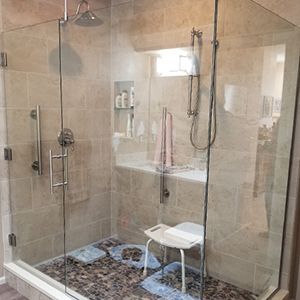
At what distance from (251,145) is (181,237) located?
97 centimetres

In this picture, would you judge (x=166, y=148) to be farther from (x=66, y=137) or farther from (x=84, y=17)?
(x=84, y=17)

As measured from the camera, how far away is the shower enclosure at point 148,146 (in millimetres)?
2197

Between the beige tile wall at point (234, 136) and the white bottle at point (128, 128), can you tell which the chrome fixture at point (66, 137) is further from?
the beige tile wall at point (234, 136)

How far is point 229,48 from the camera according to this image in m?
2.25

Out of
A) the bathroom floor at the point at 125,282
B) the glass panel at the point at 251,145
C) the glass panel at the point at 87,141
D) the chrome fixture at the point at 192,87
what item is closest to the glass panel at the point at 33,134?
the glass panel at the point at 87,141

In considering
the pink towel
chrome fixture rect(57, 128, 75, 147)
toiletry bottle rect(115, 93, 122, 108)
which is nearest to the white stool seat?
the pink towel

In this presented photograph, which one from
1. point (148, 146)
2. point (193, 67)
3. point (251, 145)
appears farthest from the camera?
point (148, 146)

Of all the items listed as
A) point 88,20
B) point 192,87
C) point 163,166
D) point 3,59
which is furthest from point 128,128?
point 3,59

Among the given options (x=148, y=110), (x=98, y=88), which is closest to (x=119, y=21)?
(x=98, y=88)

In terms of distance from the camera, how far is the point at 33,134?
8.30 feet

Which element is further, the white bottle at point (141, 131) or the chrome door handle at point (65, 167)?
the white bottle at point (141, 131)

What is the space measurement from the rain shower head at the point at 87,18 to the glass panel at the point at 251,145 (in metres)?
1.25

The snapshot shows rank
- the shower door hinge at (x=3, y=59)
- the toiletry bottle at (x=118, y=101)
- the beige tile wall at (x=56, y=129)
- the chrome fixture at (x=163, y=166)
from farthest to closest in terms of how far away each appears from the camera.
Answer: the toiletry bottle at (x=118, y=101) < the chrome fixture at (x=163, y=166) < the beige tile wall at (x=56, y=129) < the shower door hinge at (x=3, y=59)

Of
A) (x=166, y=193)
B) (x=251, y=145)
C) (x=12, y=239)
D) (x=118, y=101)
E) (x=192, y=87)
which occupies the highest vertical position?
(x=192, y=87)
